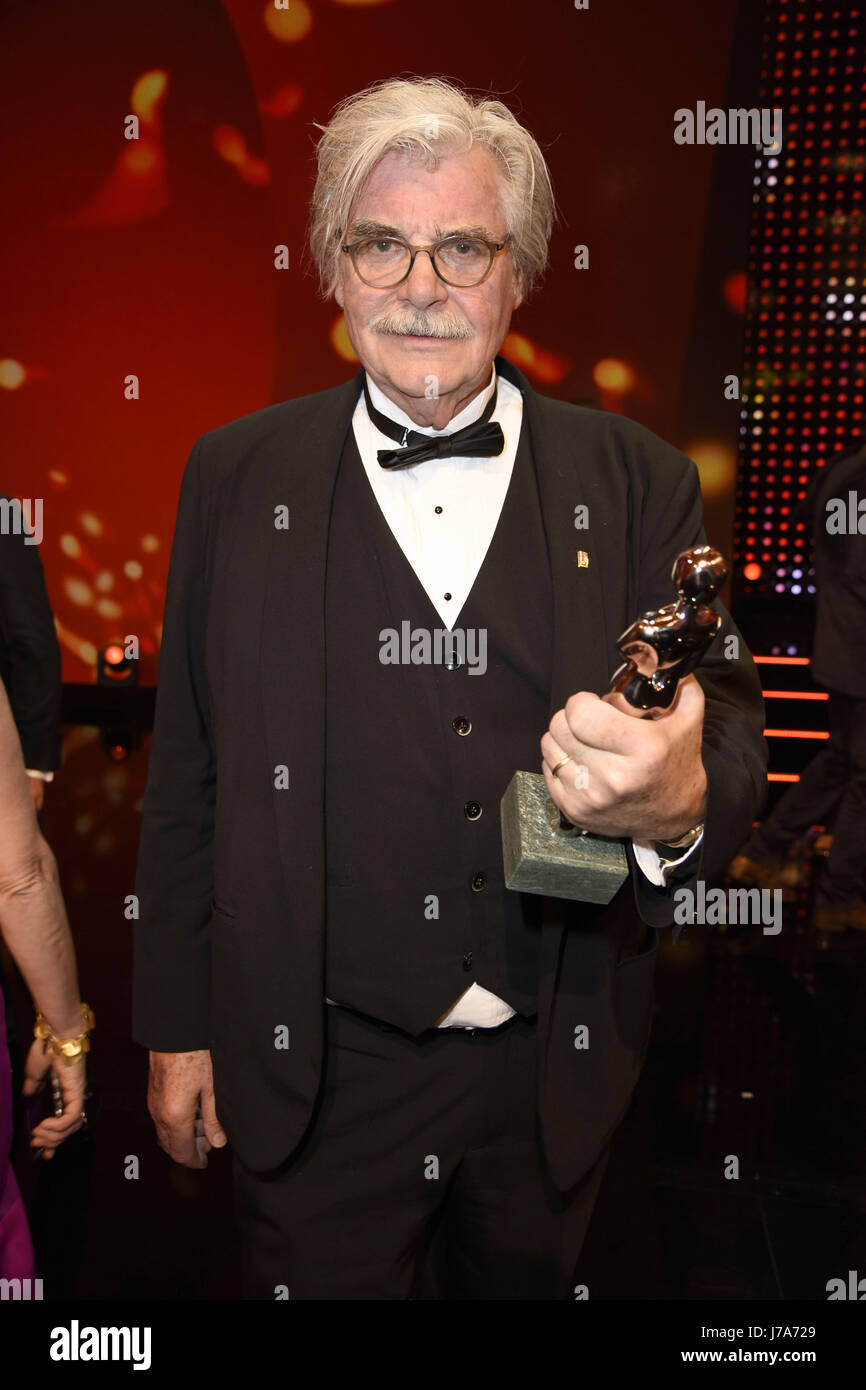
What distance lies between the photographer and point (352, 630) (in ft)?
5.15

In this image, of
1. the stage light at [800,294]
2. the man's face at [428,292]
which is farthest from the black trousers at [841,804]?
the man's face at [428,292]

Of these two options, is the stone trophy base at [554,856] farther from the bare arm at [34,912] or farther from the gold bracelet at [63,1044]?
the gold bracelet at [63,1044]

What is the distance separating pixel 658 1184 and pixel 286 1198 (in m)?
1.62

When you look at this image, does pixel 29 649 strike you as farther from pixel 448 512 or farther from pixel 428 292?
pixel 428 292

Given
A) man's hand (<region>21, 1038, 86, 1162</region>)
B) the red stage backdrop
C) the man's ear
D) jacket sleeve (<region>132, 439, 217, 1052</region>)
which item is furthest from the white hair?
the red stage backdrop

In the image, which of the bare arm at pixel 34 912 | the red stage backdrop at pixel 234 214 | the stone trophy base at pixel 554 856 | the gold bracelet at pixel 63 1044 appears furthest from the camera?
the red stage backdrop at pixel 234 214

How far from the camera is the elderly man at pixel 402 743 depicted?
1.53 meters

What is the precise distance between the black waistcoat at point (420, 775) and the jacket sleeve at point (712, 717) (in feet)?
0.60

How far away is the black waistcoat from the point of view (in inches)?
61.4

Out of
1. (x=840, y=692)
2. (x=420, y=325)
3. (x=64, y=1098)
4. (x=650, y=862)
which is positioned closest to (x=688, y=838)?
(x=650, y=862)

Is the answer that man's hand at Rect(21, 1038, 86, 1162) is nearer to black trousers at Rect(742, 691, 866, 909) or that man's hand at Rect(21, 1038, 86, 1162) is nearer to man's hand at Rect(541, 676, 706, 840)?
man's hand at Rect(541, 676, 706, 840)

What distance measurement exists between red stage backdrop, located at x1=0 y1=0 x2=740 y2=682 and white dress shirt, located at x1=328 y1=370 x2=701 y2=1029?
4948mm
